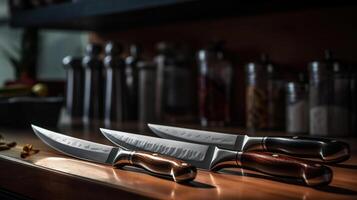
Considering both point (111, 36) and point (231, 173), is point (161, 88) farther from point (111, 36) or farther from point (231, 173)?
point (231, 173)

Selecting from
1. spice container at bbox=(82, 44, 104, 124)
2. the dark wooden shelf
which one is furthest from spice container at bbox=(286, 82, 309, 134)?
spice container at bbox=(82, 44, 104, 124)

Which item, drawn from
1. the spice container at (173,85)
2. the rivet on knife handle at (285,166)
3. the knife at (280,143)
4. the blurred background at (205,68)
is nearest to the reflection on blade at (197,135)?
the knife at (280,143)

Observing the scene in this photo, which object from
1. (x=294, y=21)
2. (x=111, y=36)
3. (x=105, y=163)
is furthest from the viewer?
(x=111, y=36)

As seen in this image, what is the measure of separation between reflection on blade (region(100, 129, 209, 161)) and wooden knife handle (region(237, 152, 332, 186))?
77mm

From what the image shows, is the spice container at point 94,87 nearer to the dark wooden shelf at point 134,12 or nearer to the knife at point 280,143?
the dark wooden shelf at point 134,12

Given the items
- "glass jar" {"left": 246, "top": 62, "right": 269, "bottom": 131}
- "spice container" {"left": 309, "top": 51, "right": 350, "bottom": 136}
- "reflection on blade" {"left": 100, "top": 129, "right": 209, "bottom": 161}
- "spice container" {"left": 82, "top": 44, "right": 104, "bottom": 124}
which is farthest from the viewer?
"spice container" {"left": 82, "top": 44, "right": 104, "bottom": 124}

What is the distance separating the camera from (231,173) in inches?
24.5

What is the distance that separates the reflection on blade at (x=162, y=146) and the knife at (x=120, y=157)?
4 cm

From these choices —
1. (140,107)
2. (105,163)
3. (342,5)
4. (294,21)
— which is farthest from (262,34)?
(105,163)

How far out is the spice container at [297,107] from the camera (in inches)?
42.8

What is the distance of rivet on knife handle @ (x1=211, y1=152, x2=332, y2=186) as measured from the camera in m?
0.50

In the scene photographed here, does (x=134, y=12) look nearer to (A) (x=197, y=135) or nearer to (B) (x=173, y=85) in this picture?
(B) (x=173, y=85)

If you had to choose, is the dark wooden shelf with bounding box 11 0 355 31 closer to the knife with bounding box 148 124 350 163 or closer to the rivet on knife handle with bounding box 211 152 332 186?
the knife with bounding box 148 124 350 163

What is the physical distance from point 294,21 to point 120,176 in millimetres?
833
